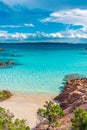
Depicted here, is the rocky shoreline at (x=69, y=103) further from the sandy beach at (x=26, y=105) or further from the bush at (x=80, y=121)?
the bush at (x=80, y=121)

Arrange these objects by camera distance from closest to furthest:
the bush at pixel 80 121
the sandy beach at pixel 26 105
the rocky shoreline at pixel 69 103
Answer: the bush at pixel 80 121 → the rocky shoreline at pixel 69 103 → the sandy beach at pixel 26 105

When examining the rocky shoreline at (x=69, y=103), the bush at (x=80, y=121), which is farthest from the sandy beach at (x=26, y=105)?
the bush at (x=80, y=121)

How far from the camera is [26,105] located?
30.6 metres

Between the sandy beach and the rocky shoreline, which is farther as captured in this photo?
the sandy beach

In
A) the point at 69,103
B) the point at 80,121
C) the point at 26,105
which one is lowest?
the point at 26,105

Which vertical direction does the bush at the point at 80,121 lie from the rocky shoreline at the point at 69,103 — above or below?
above

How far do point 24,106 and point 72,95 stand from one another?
5718mm

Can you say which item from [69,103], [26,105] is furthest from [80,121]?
[26,105]

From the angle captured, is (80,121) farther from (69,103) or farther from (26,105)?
(26,105)

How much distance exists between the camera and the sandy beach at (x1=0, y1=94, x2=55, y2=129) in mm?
26203

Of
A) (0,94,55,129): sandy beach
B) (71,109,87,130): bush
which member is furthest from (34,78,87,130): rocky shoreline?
(71,109,87,130): bush

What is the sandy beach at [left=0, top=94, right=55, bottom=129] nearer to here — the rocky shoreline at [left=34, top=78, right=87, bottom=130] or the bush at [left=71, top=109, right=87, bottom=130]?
the rocky shoreline at [left=34, top=78, right=87, bottom=130]

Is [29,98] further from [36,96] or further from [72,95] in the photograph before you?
[72,95]

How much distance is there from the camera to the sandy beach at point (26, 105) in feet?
86.0
